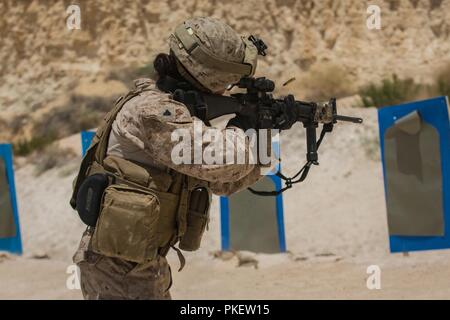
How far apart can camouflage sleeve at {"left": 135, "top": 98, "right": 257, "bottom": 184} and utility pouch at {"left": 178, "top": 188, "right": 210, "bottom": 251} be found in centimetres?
25

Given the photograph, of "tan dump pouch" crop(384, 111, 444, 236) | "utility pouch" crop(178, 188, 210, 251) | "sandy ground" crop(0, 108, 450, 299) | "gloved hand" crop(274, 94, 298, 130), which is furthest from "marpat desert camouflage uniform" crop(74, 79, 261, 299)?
"tan dump pouch" crop(384, 111, 444, 236)

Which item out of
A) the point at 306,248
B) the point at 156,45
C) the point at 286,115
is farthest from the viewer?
the point at 156,45

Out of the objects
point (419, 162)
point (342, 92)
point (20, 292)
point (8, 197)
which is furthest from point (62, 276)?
point (342, 92)

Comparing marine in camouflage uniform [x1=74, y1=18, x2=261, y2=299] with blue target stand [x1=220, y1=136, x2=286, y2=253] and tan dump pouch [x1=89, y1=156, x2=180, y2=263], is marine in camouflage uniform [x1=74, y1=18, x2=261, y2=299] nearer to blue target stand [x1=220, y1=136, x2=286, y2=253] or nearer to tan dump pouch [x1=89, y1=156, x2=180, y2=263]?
tan dump pouch [x1=89, y1=156, x2=180, y2=263]

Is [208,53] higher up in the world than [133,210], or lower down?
higher up

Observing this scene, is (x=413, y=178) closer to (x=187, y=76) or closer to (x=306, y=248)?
(x=306, y=248)

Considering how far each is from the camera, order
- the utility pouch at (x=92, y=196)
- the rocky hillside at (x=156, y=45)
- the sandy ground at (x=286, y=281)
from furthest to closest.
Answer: the rocky hillside at (x=156, y=45) → the sandy ground at (x=286, y=281) → the utility pouch at (x=92, y=196)

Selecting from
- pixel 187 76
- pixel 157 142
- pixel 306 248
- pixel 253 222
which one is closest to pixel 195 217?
pixel 157 142

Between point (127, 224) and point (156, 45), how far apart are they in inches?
467

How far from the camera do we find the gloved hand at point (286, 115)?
316 centimetres

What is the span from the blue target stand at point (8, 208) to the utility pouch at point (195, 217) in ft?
20.4

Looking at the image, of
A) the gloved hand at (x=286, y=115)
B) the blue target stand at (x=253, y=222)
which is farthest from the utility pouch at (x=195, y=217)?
the blue target stand at (x=253, y=222)

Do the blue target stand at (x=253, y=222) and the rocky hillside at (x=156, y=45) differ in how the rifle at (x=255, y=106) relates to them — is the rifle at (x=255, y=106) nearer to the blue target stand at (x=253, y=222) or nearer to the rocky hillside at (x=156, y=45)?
the blue target stand at (x=253, y=222)

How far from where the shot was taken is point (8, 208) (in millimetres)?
8719
